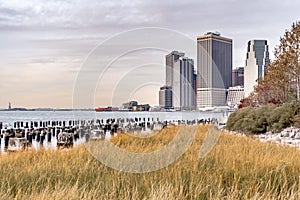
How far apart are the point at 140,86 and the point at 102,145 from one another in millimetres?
1649

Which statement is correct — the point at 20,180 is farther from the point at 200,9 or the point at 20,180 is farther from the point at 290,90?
the point at 290,90

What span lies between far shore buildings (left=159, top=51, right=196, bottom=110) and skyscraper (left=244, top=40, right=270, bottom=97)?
2982 cm

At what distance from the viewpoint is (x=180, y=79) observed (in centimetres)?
935

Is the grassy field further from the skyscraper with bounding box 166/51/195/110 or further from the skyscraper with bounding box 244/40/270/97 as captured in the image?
the skyscraper with bounding box 244/40/270/97

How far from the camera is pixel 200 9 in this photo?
38.7ft

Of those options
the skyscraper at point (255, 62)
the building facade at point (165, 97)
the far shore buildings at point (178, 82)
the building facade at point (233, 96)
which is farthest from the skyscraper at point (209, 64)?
the skyscraper at point (255, 62)

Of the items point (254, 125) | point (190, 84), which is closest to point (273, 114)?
point (254, 125)

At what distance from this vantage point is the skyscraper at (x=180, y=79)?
855 centimetres

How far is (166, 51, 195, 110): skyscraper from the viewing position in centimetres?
855

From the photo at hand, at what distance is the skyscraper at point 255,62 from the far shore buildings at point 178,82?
29822 mm

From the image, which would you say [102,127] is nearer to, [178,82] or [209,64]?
[178,82]

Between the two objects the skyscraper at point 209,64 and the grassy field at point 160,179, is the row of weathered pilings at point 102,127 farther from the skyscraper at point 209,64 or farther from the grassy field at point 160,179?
the grassy field at point 160,179

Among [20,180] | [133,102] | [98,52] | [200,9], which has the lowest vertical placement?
[20,180]

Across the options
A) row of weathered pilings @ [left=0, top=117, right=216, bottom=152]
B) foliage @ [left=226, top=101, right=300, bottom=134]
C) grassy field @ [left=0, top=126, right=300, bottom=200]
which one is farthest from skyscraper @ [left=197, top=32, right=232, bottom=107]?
foliage @ [left=226, top=101, right=300, bottom=134]
